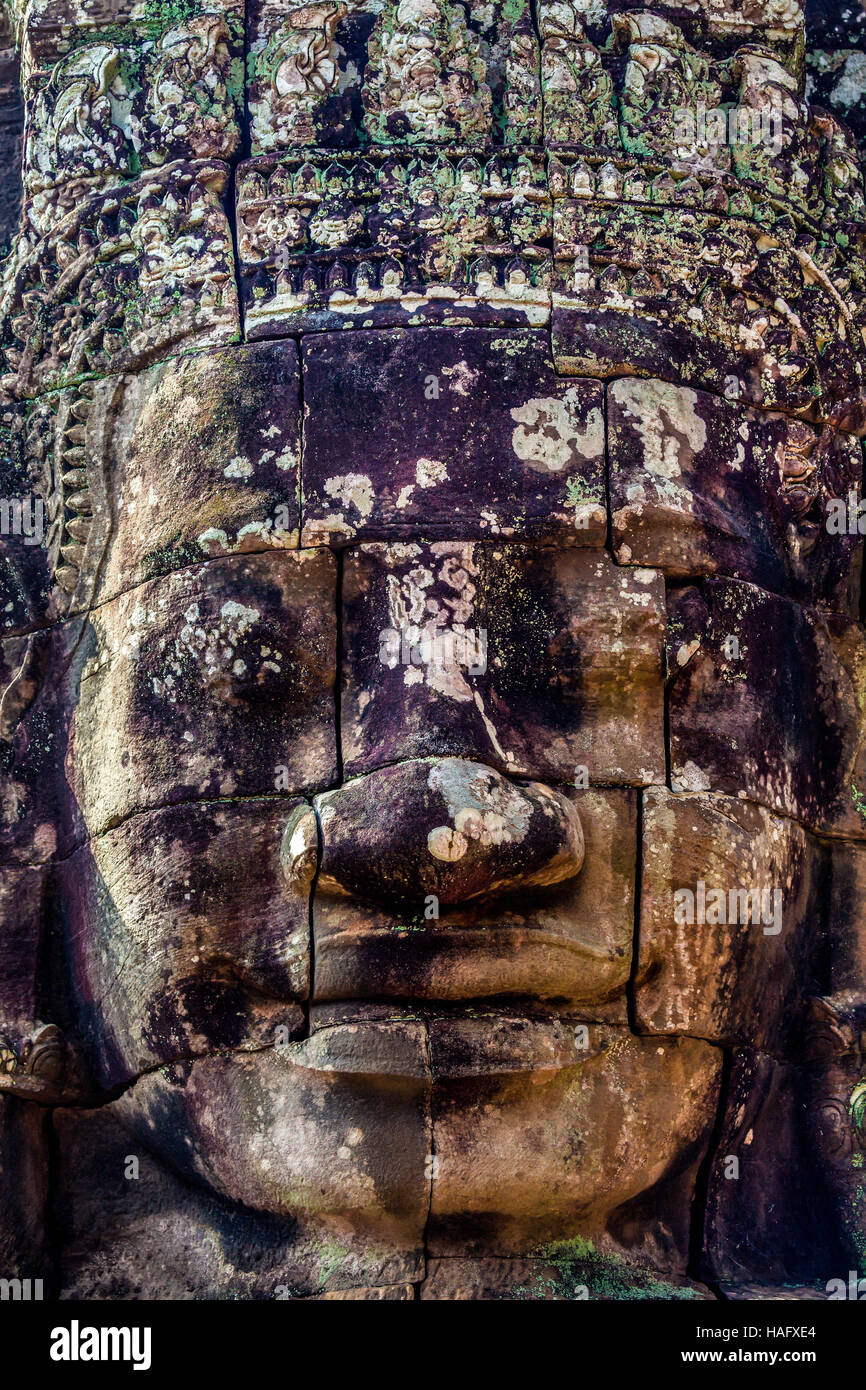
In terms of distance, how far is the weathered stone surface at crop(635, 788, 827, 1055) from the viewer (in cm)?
654

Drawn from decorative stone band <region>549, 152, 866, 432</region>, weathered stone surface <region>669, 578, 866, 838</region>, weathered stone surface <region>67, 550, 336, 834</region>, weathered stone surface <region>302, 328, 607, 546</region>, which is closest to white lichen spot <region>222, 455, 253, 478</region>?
weathered stone surface <region>302, 328, 607, 546</region>

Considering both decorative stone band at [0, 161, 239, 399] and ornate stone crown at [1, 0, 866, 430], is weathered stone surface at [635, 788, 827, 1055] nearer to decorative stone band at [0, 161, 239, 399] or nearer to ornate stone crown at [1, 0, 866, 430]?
ornate stone crown at [1, 0, 866, 430]

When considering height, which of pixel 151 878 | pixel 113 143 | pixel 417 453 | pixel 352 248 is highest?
pixel 113 143

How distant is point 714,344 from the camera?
7219 mm

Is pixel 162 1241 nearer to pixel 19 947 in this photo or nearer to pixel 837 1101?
pixel 19 947

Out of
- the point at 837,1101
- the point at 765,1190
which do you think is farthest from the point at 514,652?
the point at 765,1190

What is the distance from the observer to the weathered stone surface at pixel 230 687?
667 cm

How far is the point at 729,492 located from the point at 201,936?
2143 millimetres

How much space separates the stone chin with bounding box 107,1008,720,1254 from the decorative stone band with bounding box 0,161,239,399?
233 cm

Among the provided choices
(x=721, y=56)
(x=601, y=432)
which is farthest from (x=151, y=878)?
(x=721, y=56)

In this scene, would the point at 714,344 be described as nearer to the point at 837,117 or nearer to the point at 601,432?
the point at 601,432

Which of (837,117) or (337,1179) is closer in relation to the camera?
(337,1179)

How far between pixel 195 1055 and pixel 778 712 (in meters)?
2.06

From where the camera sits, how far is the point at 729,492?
704cm
